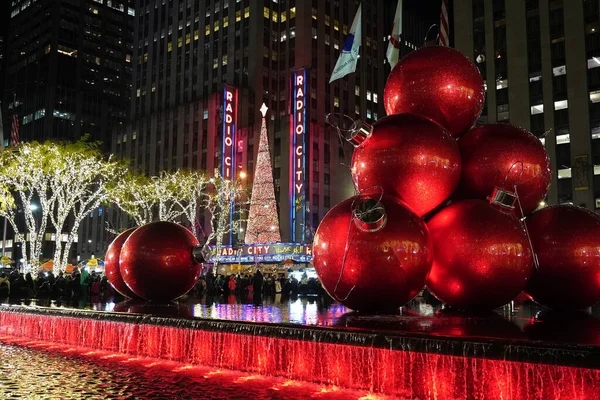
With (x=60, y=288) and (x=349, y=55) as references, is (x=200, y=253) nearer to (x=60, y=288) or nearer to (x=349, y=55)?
(x=349, y=55)

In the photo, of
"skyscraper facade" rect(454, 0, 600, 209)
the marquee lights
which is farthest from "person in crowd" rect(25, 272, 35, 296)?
"skyscraper facade" rect(454, 0, 600, 209)

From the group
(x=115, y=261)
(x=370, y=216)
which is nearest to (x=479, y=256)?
(x=370, y=216)

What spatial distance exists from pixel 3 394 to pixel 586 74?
58.7m

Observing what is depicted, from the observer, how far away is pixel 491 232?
763 centimetres

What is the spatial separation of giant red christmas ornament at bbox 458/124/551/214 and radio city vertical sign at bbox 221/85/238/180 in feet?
193

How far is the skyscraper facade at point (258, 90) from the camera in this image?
66.8 meters

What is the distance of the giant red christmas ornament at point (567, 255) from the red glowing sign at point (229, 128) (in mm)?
59445

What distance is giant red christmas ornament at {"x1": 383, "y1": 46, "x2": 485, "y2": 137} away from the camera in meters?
8.87

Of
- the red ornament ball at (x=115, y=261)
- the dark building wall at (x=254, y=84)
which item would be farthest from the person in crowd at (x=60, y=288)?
the dark building wall at (x=254, y=84)

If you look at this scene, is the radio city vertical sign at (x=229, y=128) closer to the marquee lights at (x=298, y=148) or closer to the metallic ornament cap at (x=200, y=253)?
the marquee lights at (x=298, y=148)

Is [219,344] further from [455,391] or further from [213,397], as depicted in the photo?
[455,391]

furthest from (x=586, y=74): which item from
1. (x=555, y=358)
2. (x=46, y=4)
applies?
(x=46, y=4)

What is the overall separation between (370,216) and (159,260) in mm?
5513

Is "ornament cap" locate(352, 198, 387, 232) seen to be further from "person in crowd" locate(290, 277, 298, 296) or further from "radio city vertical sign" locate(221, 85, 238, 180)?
"radio city vertical sign" locate(221, 85, 238, 180)
